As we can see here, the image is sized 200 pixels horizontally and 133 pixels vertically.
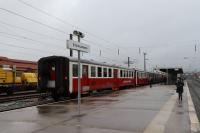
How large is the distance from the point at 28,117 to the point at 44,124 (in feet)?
6.56

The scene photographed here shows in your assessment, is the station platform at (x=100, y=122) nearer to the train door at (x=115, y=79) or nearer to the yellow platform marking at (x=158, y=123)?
the yellow platform marking at (x=158, y=123)

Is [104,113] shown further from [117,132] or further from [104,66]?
[104,66]

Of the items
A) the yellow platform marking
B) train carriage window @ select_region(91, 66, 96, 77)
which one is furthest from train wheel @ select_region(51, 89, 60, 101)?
the yellow platform marking

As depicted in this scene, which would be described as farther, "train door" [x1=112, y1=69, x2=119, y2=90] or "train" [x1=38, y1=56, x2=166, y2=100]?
"train door" [x1=112, y1=69, x2=119, y2=90]

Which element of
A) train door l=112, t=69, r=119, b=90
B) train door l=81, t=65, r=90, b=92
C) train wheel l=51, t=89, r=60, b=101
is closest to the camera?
train wheel l=51, t=89, r=60, b=101

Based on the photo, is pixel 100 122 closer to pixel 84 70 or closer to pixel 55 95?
pixel 55 95

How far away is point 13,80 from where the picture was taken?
31.6 metres

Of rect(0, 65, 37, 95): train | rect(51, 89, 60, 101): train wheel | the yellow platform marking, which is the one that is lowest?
the yellow platform marking

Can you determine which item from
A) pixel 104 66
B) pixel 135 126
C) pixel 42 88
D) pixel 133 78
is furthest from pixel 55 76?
pixel 133 78

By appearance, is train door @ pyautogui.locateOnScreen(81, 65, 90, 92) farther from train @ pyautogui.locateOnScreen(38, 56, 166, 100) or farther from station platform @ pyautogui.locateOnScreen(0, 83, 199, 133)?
station platform @ pyautogui.locateOnScreen(0, 83, 199, 133)

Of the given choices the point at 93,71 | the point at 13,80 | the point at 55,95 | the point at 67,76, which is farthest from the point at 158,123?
the point at 13,80

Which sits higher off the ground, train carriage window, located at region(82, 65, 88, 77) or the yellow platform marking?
train carriage window, located at region(82, 65, 88, 77)

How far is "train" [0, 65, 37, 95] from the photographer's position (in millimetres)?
29625

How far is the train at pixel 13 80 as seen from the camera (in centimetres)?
2962
